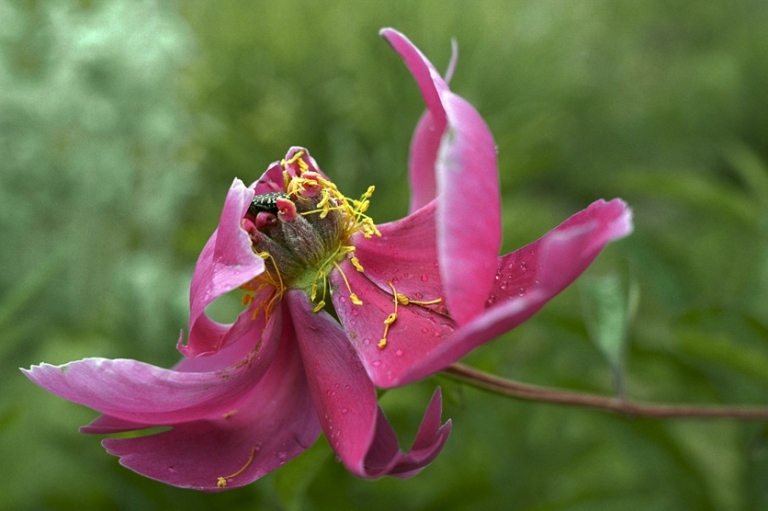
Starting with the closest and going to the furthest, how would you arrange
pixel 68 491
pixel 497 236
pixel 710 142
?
pixel 497 236, pixel 68 491, pixel 710 142

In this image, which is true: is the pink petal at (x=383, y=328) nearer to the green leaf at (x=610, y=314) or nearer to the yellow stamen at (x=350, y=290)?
the yellow stamen at (x=350, y=290)

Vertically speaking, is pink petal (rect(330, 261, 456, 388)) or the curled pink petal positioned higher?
pink petal (rect(330, 261, 456, 388))

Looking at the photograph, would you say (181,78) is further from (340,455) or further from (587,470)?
(340,455)

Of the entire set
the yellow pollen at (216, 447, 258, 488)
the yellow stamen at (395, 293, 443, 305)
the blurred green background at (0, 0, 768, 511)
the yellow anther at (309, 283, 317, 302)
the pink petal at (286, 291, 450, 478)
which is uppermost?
the yellow anther at (309, 283, 317, 302)

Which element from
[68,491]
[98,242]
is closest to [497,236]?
[68,491]

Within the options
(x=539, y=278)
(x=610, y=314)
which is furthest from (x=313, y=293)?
(x=610, y=314)

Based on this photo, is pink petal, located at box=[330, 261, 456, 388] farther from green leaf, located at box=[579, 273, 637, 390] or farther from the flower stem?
green leaf, located at box=[579, 273, 637, 390]

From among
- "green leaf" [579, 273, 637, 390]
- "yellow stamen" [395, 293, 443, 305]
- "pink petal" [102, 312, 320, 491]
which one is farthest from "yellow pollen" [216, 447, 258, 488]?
"green leaf" [579, 273, 637, 390]

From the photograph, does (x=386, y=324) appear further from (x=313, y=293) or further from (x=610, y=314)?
(x=610, y=314)
